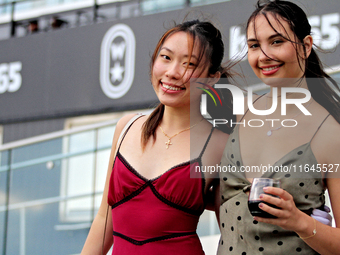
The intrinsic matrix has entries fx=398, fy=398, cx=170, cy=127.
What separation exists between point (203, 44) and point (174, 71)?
0.19m

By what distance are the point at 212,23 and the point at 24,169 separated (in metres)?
3.50

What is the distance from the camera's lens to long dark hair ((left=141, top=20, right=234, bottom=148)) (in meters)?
1.69

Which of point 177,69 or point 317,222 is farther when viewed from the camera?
point 177,69

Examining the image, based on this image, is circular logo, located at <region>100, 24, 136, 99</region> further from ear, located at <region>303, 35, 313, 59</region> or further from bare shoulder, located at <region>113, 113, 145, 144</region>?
ear, located at <region>303, 35, 313, 59</region>

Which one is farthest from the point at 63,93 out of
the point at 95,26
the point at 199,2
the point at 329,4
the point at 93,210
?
the point at 329,4

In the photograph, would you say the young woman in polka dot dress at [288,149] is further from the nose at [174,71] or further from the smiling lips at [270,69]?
the nose at [174,71]

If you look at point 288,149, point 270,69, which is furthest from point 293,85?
point 288,149

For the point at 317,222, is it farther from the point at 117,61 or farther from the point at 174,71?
the point at 117,61

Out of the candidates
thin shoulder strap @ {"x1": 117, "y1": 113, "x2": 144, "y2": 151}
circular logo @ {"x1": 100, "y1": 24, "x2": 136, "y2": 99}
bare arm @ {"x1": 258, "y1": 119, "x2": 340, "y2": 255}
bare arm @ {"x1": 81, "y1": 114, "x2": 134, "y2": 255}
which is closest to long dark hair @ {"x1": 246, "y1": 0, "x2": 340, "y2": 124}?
bare arm @ {"x1": 258, "y1": 119, "x2": 340, "y2": 255}

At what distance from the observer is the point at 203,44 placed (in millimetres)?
1685

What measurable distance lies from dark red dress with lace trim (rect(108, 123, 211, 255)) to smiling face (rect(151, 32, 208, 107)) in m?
0.28

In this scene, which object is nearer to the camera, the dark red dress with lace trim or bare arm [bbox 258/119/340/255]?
bare arm [bbox 258/119/340/255]

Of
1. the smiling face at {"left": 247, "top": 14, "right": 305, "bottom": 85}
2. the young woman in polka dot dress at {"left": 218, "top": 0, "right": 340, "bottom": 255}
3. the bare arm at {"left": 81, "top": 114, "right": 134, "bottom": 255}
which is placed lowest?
the bare arm at {"left": 81, "top": 114, "right": 134, "bottom": 255}

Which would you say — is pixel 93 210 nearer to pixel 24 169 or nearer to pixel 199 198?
pixel 24 169
